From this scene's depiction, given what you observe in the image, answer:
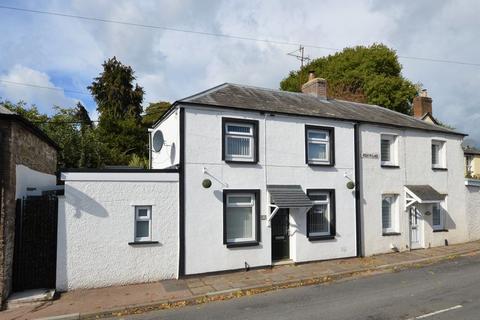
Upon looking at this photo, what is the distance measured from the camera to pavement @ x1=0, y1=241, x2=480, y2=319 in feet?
28.7

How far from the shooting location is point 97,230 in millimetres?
10641

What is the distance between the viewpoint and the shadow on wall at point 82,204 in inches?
412

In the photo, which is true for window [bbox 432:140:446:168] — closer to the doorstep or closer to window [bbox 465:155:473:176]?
the doorstep

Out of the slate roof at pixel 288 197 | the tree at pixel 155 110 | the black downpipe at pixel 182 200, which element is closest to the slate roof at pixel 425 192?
the slate roof at pixel 288 197

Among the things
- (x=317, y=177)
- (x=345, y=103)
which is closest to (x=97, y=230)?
(x=317, y=177)

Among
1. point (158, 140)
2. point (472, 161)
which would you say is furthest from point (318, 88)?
point (472, 161)

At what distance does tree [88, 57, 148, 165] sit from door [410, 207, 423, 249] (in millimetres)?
19911

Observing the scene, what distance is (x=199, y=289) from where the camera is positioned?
10188 mm

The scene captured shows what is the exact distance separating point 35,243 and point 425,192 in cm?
1443

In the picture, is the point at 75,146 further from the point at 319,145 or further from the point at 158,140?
the point at 319,145

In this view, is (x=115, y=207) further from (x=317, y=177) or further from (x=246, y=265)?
(x=317, y=177)

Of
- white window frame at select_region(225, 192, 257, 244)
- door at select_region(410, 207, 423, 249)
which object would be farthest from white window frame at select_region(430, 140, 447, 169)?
white window frame at select_region(225, 192, 257, 244)

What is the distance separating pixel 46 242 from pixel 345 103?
542 inches

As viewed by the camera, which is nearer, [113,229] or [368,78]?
[113,229]
